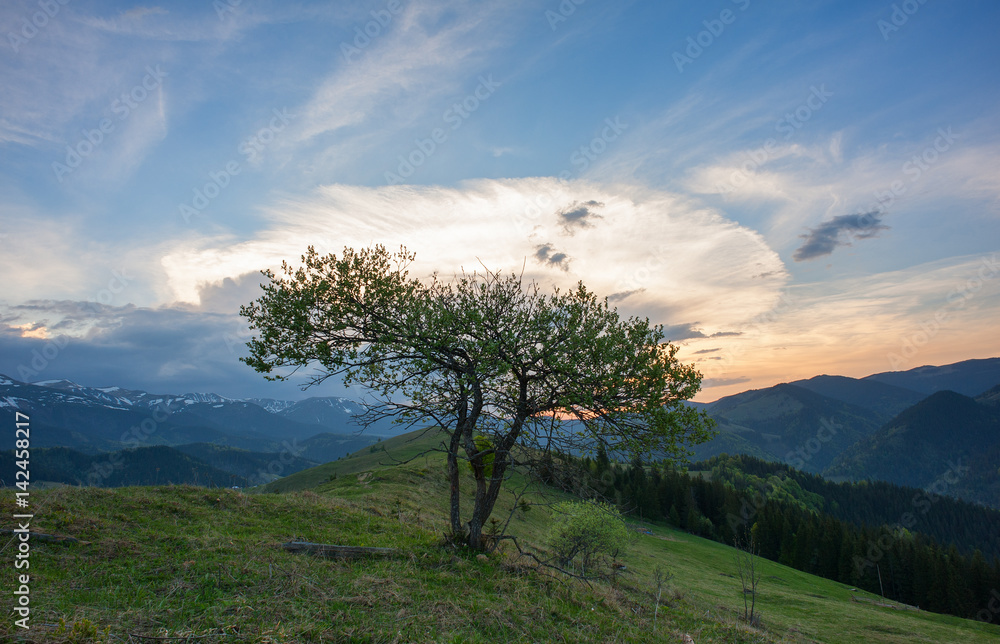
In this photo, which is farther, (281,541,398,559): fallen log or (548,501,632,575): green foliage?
(548,501,632,575): green foliage

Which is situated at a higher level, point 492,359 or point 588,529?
point 492,359

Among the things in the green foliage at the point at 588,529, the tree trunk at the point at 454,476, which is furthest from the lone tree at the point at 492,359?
the green foliage at the point at 588,529

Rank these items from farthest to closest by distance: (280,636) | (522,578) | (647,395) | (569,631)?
(522,578)
(647,395)
(569,631)
(280,636)

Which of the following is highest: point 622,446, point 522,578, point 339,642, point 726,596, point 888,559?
point 622,446

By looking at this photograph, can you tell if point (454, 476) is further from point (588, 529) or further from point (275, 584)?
point (588, 529)

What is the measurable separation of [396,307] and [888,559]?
129 meters

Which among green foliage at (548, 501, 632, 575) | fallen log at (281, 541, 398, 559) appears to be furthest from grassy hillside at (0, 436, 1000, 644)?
green foliage at (548, 501, 632, 575)

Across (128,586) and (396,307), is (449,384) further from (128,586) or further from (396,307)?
(128,586)

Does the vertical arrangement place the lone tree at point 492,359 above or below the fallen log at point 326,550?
above

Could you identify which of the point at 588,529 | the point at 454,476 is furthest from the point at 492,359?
the point at 588,529

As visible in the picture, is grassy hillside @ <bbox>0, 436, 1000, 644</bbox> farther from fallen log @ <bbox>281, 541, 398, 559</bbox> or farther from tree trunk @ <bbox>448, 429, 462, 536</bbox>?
tree trunk @ <bbox>448, 429, 462, 536</bbox>

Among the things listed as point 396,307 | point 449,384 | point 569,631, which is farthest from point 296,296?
point 569,631

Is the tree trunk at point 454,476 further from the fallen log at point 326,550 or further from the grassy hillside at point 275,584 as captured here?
the fallen log at point 326,550

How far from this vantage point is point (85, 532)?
14.2m
